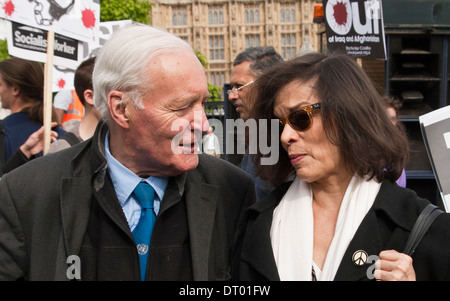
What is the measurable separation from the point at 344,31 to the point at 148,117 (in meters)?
4.08

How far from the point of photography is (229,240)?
183 cm

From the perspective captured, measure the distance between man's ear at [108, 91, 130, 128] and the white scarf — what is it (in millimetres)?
626

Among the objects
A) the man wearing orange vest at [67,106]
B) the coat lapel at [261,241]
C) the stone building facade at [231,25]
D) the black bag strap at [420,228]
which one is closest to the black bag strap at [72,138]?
the coat lapel at [261,241]

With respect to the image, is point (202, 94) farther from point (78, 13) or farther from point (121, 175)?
point (78, 13)

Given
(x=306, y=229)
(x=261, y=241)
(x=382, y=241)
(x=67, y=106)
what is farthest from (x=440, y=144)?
(x=67, y=106)

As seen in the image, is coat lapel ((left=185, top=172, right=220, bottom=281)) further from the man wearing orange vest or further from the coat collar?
the man wearing orange vest

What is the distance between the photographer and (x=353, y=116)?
1.69 m

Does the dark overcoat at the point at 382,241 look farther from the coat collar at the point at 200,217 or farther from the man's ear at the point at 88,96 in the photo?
the man's ear at the point at 88,96

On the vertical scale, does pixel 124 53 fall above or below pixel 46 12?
below

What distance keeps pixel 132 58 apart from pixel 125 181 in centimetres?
43

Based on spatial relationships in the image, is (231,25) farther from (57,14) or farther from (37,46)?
(57,14)

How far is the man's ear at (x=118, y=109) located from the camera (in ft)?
5.69

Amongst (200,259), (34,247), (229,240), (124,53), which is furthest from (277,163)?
(34,247)
